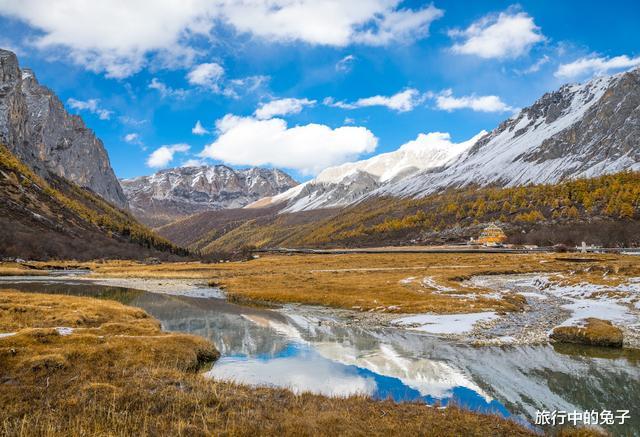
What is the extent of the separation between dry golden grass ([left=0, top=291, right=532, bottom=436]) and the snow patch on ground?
19704mm

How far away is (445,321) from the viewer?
129 feet

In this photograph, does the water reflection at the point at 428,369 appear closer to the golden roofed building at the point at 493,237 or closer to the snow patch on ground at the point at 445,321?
the snow patch on ground at the point at 445,321

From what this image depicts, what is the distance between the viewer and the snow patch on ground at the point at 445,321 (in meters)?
36.3

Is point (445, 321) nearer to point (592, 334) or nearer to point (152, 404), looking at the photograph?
point (592, 334)

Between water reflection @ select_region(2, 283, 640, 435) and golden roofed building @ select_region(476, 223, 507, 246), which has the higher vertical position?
golden roofed building @ select_region(476, 223, 507, 246)

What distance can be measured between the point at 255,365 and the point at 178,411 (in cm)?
1115

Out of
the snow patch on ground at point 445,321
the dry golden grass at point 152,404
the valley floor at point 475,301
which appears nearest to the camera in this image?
the dry golden grass at point 152,404

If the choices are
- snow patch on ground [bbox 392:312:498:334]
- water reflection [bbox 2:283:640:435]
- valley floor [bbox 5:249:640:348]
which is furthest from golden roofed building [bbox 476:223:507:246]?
water reflection [bbox 2:283:640:435]

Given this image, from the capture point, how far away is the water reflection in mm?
20469

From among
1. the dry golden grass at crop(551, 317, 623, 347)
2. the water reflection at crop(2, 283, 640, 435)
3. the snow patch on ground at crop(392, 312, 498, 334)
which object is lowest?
the water reflection at crop(2, 283, 640, 435)

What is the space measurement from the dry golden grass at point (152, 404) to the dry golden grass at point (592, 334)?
1898cm

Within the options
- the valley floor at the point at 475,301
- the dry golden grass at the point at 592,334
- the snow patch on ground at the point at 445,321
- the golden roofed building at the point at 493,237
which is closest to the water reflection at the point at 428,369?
the dry golden grass at the point at 592,334

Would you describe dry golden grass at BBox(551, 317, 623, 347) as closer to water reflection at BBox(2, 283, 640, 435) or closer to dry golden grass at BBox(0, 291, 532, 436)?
water reflection at BBox(2, 283, 640, 435)

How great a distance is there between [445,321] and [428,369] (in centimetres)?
1478
